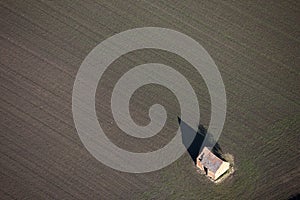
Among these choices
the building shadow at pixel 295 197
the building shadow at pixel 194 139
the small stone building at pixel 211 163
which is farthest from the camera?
the building shadow at pixel 194 139

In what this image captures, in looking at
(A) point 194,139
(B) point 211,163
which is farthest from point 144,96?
→ (B) point 211,163

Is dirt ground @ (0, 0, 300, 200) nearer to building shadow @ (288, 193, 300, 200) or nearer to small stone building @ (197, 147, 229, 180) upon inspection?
building shadow @ (288, 193, 300, 200)

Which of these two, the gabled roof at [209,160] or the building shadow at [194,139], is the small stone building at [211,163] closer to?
the gabled roof at [209,160]

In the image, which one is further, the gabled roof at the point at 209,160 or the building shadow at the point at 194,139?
the building shadow at the point at 194,139

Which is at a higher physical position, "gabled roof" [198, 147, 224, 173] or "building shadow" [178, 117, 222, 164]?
"building shadow" [178, 117, 222, 164]

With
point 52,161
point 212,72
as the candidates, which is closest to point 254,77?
point 212,72

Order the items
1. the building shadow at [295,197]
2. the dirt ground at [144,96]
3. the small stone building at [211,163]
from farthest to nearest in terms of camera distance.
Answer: the dirt ground at [144,96]
the small stone building at [211,163]
the building shadow at [295,197]

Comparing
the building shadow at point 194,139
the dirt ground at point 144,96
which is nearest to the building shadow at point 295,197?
the dirt ground at point 144,96

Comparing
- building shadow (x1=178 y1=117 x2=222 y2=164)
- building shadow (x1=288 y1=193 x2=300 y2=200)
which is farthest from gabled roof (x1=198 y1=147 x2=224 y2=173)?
building shadow (x1=288 y1=193 x2=300 y2=200)

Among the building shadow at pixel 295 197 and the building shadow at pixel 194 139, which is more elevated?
the building shadow at pixel 194 139
